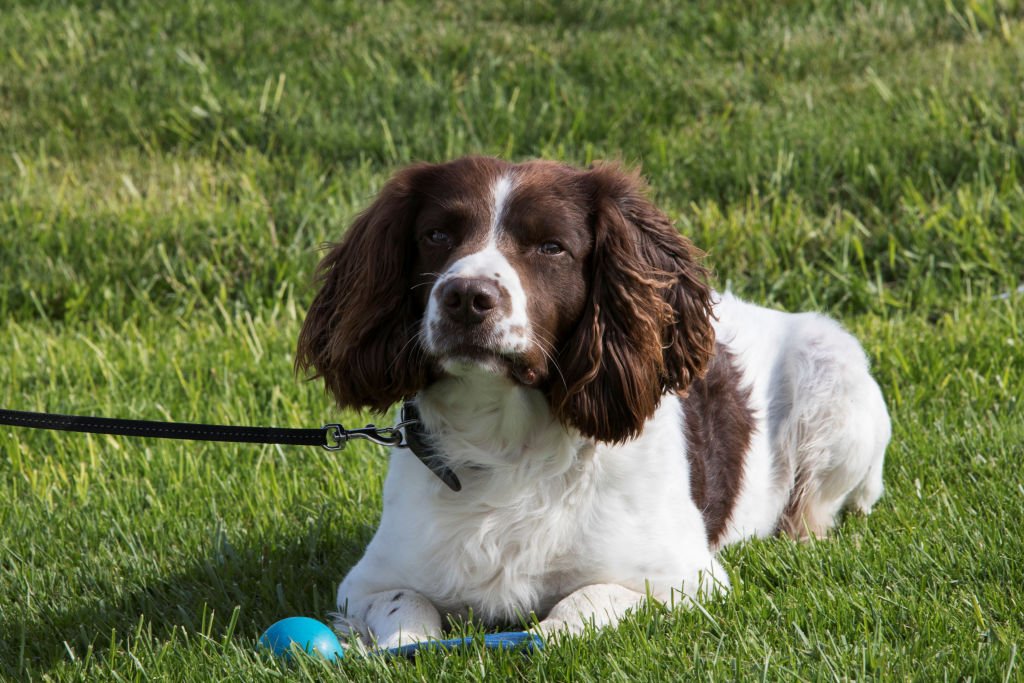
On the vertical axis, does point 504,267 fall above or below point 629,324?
above

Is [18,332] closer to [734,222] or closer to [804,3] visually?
[734,222]

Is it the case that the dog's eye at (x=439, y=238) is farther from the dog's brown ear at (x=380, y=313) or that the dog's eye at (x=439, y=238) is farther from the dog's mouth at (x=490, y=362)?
the dog's mouth at (x=490, y=362)

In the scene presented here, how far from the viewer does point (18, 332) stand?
6.20 meters

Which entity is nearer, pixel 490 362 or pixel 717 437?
pixel 490 362

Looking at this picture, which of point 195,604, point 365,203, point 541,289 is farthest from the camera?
point 365,203

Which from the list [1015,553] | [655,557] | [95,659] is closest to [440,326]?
[655,557]

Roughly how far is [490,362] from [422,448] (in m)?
0.52

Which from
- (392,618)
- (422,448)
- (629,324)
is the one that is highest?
(629,324)

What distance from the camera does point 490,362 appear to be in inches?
125

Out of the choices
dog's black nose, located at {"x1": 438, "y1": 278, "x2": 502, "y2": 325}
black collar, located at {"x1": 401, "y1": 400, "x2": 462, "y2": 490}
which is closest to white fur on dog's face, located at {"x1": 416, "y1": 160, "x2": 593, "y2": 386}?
dog's black nose, located at {"x1": 438, "y1": 278, "x2": 502, "y2": 325}

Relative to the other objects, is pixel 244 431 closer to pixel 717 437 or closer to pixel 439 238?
pixel 439 238

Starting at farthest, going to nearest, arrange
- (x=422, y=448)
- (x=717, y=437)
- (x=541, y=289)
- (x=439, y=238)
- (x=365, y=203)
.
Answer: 1. (x=365, y=203)
2. (x=717, y=437)
3. (x=422, y=448)
4. (x=439, y=238)
5. (x=541, y=289)

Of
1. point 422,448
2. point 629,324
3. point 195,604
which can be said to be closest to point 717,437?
point 629,324

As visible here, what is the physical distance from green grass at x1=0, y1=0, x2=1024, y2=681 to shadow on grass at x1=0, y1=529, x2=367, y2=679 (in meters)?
0.01
